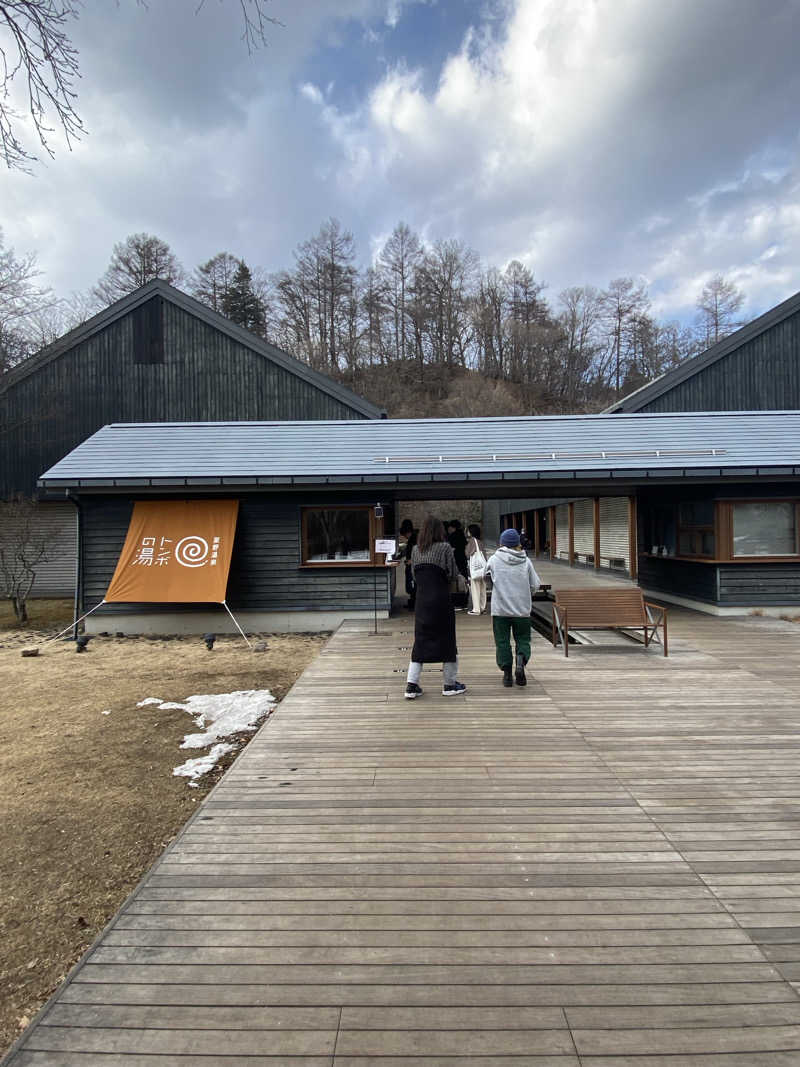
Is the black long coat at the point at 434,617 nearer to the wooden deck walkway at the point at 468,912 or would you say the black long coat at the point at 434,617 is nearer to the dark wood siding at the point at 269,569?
the wooden deck walkway at the point at 468,912

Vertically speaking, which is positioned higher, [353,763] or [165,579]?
[165,579]

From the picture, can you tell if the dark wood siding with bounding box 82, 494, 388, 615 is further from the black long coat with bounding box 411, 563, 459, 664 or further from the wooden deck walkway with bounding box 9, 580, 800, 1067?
→ the wooden deck walkway with bounding box 9, 580, 800, 1067

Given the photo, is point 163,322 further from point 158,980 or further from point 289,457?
point 158,980

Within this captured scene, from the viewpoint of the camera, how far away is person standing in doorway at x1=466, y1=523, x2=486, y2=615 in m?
10.0

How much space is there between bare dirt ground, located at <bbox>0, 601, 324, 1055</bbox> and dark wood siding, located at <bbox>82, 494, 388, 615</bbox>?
6.65 ft

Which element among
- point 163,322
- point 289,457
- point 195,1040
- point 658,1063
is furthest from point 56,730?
point 163,322

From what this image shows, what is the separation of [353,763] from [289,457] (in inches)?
297

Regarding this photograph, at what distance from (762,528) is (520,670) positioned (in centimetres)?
705

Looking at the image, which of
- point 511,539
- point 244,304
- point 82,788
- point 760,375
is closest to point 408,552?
point 511,539

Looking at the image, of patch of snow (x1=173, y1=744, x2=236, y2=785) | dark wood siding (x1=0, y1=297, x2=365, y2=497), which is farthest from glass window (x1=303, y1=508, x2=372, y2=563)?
dark wood siding (x1=0, y1=297, x2=365, y2=497)

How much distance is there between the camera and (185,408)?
619 inches

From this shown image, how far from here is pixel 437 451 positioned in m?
10.8

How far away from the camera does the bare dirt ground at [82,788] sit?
8.41 ft

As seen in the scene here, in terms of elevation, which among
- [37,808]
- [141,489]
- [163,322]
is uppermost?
[163,322]
